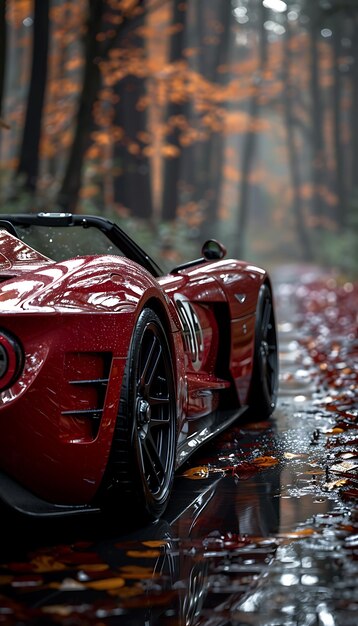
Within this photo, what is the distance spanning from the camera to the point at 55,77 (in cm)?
2995

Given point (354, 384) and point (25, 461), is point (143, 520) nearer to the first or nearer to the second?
point (25, 461)

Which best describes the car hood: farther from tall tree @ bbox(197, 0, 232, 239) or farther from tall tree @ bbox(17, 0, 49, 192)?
tall tree @ bbox(197, 0, 232, 239)

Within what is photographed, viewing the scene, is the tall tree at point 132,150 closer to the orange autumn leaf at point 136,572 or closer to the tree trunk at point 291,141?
the orange autumn leaf at point 136,572

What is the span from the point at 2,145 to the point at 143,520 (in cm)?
4169

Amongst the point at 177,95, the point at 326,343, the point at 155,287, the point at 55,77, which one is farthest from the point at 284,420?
the point at 55,77

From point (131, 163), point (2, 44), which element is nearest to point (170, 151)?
point (131, 163)

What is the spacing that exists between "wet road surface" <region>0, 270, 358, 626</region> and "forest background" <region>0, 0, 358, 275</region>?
558cm

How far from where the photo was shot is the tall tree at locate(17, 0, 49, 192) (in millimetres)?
17562

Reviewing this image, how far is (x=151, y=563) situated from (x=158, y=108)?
32.1 m

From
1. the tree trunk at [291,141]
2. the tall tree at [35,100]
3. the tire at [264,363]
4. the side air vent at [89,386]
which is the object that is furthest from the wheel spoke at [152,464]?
the tree trunk at [291,141]

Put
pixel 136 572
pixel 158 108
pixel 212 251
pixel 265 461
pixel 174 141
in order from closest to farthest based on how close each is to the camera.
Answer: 1. pixel 136 572
2. pixel 265 461
3. pixel 212 251
4. pixel 174 141
5. pixel 158 108

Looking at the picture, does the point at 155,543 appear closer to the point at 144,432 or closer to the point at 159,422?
the point at 144,432

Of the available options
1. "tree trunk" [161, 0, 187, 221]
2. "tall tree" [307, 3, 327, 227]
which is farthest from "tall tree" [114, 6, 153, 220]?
"tall tree" [307, 3, 327, 227]

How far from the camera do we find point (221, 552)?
155 inches
